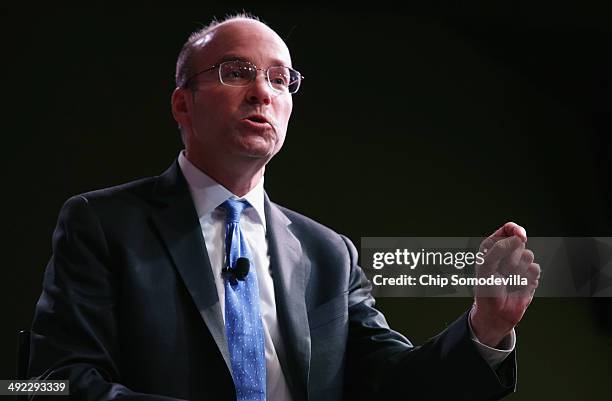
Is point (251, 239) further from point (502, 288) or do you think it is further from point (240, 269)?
point (502, 288)

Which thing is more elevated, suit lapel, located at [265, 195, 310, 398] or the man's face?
the man's face

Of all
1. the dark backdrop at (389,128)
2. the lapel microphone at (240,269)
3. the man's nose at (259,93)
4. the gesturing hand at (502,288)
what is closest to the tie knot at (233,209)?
the lapel microphone at (240,269)

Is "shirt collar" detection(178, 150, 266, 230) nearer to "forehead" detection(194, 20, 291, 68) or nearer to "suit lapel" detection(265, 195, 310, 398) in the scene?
"suit lapel" detection(265, 195, 310, 398)

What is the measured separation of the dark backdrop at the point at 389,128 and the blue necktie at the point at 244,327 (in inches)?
31.4

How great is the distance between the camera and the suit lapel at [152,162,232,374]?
1529mm

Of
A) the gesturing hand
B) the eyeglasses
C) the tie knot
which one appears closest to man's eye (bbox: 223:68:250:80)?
the eyeglasses

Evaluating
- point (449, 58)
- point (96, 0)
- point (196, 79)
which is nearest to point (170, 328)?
point (196, 79)

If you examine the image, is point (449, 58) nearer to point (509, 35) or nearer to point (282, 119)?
point (509, 35)

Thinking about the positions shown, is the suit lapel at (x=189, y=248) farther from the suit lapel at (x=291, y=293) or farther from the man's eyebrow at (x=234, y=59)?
the man's eyebrow at (x=234, y=59)

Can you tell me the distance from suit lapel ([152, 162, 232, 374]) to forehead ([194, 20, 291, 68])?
29 cm

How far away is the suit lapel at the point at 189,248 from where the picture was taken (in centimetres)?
153

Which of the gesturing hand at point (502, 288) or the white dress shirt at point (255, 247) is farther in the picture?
the white dress shirt at point (255, 247)

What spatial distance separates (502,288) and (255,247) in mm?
535

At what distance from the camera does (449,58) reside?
257cm
